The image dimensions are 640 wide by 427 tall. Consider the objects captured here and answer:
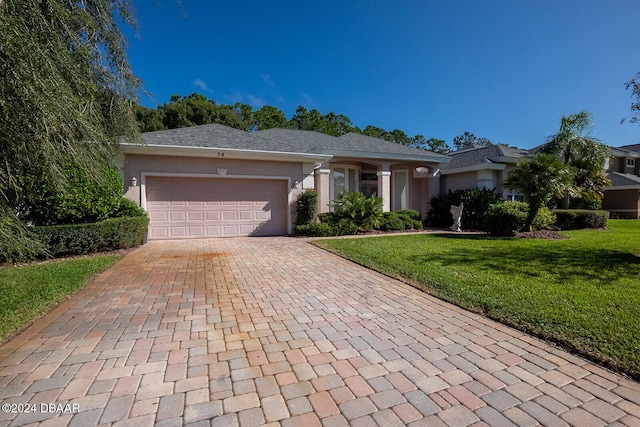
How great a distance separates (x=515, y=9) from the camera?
26.9 feet

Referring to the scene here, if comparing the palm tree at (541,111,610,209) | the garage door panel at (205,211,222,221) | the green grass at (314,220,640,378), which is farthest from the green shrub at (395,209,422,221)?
the palm tree at (541,111,610,209)

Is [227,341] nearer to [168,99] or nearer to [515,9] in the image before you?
[515,9]

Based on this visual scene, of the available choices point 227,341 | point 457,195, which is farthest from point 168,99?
point 227,341

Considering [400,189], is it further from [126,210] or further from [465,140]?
[465,140]

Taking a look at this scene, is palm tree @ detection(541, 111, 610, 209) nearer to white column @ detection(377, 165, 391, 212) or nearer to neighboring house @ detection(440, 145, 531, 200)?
neighboring house @ detection(440, 145, 531, 200)

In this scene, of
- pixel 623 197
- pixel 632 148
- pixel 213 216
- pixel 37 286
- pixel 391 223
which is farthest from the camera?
pixel 632 148

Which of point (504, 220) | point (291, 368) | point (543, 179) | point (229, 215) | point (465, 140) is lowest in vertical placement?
point (291, 368)

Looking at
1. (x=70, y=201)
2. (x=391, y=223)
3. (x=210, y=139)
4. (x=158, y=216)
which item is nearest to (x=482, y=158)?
(x=391, y=223)

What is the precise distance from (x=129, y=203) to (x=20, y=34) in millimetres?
6805

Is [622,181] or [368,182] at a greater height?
[622,181]

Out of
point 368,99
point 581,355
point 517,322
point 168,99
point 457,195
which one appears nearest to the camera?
point 581,355

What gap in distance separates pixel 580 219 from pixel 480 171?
4667 mm

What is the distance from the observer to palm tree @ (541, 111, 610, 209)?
600 inches

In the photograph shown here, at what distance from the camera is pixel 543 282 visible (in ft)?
15.9
